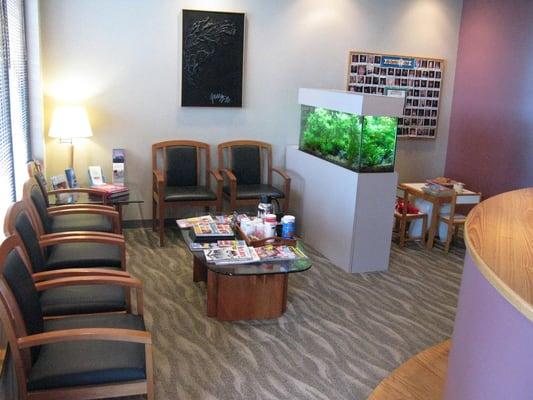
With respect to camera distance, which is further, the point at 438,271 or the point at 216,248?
the point at 438,271

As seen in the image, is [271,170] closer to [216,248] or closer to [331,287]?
[331,287]

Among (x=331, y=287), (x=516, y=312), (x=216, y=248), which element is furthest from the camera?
(x=331, y=287)

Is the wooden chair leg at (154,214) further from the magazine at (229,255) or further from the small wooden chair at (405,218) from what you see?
the small wooden chair at (405,218)

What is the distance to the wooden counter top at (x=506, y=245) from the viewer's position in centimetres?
133

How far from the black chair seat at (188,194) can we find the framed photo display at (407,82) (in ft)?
6.84

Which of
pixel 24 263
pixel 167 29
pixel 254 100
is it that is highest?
pixel 167 29

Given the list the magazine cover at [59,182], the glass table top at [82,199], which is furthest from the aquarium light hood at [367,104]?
the magazine cover at [59,182]

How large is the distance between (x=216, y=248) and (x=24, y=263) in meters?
1.45

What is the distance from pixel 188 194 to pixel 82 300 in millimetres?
2412

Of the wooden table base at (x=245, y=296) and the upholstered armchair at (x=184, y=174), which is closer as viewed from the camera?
the wooden table base at (x=245, y=296)

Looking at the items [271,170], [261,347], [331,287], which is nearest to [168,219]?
[271,170]

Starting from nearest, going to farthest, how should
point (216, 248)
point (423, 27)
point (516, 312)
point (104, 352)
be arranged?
point (516, 312) → point (104, 352) → point (216, 248) → point (423, 27)

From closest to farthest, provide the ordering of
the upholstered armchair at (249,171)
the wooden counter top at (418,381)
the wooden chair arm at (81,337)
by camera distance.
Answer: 1. the wooden chair arm at (81,337)
2. the wooden counter top at (418,381)
3. the upholstered armchair at (249,171)

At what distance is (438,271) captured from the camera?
16.1 ft
